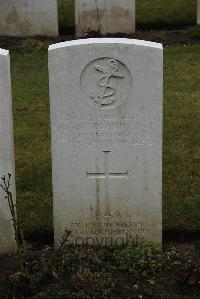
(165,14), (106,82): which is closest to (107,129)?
(106,82)

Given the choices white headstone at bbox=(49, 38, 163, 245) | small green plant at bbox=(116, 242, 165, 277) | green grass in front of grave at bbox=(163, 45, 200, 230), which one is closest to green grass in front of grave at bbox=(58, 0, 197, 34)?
green grass in front of grave at bbox=(163, 45, 200, 230)

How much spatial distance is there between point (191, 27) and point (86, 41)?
9434 millimetres

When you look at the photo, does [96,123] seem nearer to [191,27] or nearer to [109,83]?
[109,83]

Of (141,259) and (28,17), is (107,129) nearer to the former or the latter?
(141,259)

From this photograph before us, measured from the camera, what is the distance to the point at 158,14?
15.2m

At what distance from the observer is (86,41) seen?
5.29 meters

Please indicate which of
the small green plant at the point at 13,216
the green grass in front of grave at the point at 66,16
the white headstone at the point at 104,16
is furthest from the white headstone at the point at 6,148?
the green grass in front of grave at the point at 66,16

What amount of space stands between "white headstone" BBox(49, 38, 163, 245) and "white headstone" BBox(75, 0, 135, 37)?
872 centimetres

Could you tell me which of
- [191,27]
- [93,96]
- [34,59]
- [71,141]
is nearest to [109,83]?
[93,96]

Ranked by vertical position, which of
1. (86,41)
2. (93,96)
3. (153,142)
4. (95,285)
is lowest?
(95,285)

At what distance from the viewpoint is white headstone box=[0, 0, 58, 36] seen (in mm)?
14000

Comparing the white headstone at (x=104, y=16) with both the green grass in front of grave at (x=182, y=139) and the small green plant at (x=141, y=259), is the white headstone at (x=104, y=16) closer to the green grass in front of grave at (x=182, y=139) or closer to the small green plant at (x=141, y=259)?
the green grass in front of grave at (x=182, y=139)

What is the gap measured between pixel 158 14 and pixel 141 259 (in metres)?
10.6

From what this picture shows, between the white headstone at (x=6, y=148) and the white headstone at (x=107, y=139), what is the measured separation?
31 cm
